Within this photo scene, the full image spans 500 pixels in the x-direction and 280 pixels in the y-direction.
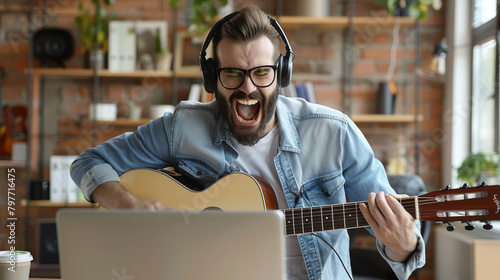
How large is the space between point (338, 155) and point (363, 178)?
0.08 metres

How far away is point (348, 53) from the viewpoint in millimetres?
3545

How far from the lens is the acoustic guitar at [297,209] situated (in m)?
1.11

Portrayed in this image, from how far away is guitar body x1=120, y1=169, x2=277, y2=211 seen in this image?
51.7 inches

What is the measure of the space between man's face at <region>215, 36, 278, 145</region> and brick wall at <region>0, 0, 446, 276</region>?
6.91 ft

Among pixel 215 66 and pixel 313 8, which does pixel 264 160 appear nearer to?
pixel 215 66

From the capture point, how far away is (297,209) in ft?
4.24

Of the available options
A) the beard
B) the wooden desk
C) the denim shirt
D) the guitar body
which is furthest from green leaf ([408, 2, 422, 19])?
the guitar body

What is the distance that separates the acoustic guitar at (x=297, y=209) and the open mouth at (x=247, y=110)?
18cm

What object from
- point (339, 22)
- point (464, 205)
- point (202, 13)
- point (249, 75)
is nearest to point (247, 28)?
point (249, 75)

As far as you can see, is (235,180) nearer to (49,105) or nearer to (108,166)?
(108,166)

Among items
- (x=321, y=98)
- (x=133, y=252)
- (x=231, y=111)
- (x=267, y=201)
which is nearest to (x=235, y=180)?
(x=267, y=201)

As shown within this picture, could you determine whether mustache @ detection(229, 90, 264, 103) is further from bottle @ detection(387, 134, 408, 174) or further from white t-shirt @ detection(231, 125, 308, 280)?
bottle @ detection(387, 134, 408, 174)

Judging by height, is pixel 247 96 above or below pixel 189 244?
above

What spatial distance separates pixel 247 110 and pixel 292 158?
0.17 metres
